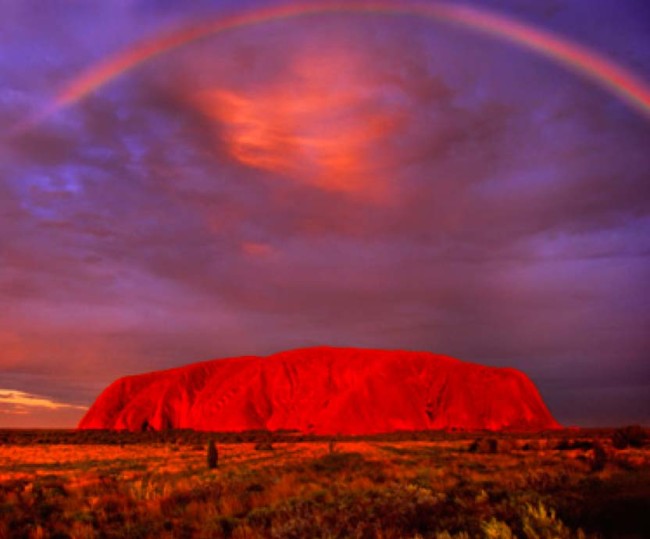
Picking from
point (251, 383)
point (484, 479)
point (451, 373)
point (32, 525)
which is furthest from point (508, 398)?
point (32, 525)

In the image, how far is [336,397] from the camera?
9862 cm

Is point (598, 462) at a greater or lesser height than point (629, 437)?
lesser

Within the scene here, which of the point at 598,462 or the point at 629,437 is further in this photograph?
the point at 629,437

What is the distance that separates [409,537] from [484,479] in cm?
1032

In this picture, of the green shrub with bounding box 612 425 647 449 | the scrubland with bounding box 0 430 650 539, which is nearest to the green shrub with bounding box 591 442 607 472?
the scrubland with bounding box 0 430 650 539

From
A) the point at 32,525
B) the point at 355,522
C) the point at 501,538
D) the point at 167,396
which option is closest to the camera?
the point at 501,538

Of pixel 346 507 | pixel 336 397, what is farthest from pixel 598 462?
pixel 336 397

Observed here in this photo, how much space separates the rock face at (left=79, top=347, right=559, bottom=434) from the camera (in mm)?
94312

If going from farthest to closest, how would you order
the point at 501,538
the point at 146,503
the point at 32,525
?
the point at 146,503
the point at 32,525
the point at 501,538

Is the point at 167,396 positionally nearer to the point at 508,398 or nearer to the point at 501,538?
the point at 508,398

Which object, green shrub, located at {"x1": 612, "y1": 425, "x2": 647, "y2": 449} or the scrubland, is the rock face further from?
the scrubland

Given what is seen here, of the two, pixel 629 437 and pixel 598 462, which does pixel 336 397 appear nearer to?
pixel 629 437

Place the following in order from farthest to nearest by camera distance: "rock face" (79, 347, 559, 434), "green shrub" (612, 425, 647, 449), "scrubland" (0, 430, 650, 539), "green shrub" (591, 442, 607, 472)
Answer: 1. "rock face" (79, 347, 559, 434)
2. "green shrub" (612, 425, 647, 449)
3. "green shrub" (591, 442, 607, 472)
4. "scrubland" (0, 430, 650, 539)

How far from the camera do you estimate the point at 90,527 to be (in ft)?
38.5
